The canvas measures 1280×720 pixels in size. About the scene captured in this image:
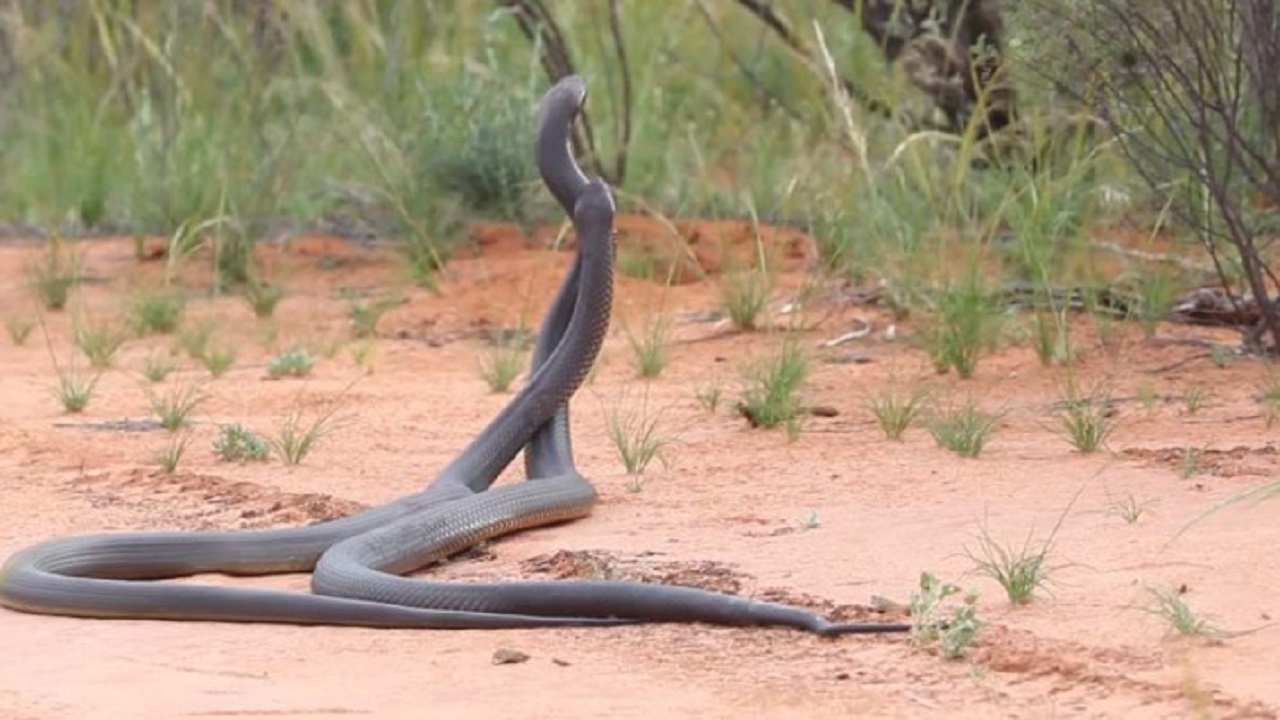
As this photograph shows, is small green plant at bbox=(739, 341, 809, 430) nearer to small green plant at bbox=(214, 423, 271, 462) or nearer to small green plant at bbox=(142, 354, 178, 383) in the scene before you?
small green plant at bbox=(214, 423, 271, 462)

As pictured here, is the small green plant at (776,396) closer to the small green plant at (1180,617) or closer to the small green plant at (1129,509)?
the small green plant at (1129,509)

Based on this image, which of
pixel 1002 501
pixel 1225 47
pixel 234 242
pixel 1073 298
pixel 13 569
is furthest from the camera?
pixel 234 242

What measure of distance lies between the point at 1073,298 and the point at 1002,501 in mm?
2732

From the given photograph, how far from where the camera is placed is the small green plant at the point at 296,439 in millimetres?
6438

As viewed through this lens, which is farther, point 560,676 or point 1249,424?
point 1249,424

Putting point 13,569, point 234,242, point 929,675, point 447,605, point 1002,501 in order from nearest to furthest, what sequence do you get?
point 929,675
point 447,605
point 13,569
point 1002,501
point 234,242

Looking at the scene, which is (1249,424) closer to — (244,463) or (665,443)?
(665,443)

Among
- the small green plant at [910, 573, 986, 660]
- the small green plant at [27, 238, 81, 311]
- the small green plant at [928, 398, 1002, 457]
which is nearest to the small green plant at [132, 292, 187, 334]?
the small green plant at [27, 238, 81, 311]

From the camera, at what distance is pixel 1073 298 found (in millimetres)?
8000

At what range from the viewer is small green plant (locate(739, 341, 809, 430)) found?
21.7 ft

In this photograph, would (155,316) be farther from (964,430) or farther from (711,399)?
(964,430)

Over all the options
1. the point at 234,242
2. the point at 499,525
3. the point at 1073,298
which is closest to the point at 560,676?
the point at 499,525

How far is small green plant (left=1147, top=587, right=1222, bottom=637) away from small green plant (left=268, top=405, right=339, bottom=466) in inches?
112

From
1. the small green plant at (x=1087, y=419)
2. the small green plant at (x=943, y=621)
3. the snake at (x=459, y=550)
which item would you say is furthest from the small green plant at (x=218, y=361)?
the small green plant at (x=943, y=621)
